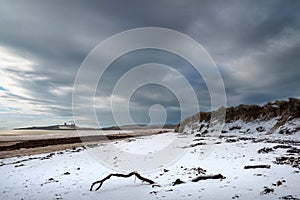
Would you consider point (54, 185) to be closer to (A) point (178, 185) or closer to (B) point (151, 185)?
(B) point (151, 185)

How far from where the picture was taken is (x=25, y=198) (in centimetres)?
894

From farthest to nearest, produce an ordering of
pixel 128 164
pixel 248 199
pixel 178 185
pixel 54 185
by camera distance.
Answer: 1. pixel 128 164
2. pixel 54 185
3. pixel 178 185
4. pixel 248 199

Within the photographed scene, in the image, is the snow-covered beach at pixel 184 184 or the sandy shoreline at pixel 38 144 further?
the sandy shoreline at pixel 38 144

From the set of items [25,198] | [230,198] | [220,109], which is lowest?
[25,198]

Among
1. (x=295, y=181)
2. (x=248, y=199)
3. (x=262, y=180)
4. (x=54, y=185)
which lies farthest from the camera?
(x=54, y=185)

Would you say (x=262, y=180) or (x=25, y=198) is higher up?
(x=262, y=180)

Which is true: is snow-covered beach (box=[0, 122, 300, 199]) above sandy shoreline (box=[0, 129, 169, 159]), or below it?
below

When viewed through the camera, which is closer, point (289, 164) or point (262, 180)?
point (262, 180)

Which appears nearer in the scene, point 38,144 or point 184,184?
point 184,184

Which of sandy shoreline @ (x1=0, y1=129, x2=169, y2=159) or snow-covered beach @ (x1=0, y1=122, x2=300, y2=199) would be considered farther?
sandy shoreline @ (x1=0, y1=129, x2=169, y2=159)

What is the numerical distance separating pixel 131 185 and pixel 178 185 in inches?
82.8

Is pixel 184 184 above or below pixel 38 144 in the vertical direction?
below

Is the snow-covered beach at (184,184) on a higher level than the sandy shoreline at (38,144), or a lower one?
lower

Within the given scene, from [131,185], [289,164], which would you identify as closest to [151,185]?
[131,185]
